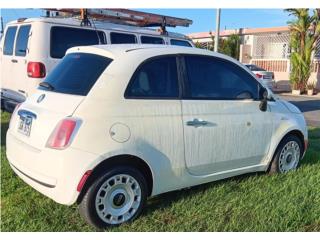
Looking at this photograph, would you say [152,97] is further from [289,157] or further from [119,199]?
[289,157]

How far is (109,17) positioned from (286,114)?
5.61 m

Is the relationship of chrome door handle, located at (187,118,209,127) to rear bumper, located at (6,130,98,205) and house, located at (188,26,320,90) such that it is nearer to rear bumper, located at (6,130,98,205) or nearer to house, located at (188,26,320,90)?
rear bumper, located at (6,130,98,205)

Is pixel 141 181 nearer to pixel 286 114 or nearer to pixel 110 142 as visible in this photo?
pixel 110 142

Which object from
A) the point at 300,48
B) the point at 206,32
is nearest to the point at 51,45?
the point at 300,48

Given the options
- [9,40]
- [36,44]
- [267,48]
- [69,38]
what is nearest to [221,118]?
[36,44]

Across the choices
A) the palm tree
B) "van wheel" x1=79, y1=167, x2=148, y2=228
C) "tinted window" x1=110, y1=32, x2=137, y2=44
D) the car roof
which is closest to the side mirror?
the car roof

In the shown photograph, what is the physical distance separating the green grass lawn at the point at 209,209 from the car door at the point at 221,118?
0.30 m

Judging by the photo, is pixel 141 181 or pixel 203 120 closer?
pixel 141 181

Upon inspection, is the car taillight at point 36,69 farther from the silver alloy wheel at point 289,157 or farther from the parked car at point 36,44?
the silver alloy wheel at point 289,157

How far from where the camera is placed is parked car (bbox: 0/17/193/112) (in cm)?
666

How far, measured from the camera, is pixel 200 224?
3.62m

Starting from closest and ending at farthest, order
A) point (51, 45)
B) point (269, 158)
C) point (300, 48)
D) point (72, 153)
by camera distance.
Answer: point (72, 153), point (269, 158), point (51, 45), point (300, 48)

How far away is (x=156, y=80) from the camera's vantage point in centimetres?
387

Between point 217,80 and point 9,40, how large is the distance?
4903 millimetres
